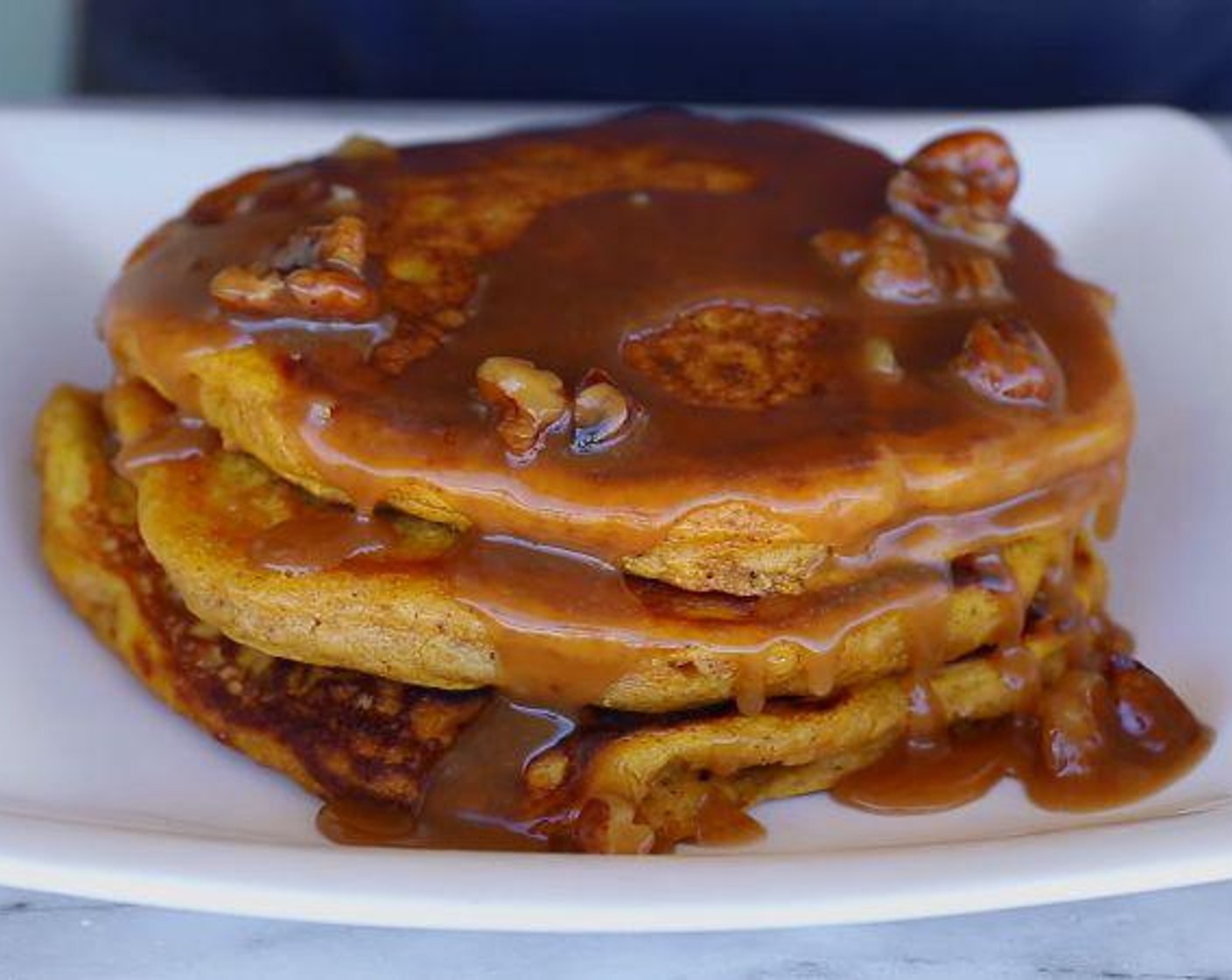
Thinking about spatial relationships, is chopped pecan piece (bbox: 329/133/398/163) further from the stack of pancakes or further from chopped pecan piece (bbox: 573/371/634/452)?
chopped pecan piece (bbox: 573/371/634/452)

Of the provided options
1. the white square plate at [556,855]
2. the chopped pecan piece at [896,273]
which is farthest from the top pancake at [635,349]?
the white square plate at [556,855]

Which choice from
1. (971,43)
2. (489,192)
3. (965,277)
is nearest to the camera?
(965,277)

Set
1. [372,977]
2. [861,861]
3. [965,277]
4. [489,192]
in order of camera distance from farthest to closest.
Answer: [489,192] < [965,277] < [372,977] < [861,861]

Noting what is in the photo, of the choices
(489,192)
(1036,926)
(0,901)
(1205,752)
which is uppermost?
(489,192)

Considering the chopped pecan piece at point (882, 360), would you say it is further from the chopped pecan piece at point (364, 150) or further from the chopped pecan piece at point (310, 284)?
the chopped pecan piece at point (364, 150)

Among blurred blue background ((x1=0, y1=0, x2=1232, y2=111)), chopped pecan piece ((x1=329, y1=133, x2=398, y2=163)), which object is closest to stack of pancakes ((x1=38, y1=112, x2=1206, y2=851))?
chopped pecan piece ((x1=329, y1=133, x2=398, y2=163))

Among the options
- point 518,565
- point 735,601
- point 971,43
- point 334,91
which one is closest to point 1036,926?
point 735,601

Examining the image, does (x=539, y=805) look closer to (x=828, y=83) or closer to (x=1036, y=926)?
(x=1036, y=926)

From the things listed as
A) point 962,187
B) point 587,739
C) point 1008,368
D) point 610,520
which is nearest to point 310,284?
point 610,520
